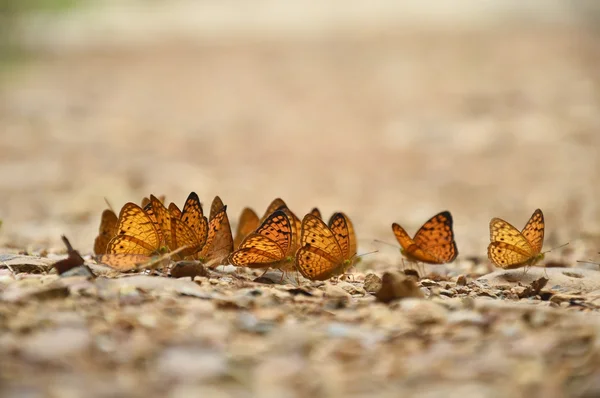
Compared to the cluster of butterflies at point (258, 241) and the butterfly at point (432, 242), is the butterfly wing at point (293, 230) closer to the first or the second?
the cluster of butterflies at point (258, 241)

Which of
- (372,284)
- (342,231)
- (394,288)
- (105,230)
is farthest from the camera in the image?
(105,230)

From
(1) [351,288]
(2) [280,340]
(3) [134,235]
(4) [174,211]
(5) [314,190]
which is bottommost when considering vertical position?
(2) [280,340]

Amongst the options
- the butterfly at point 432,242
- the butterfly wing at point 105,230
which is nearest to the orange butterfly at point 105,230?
the butterfly wing at point 105,230

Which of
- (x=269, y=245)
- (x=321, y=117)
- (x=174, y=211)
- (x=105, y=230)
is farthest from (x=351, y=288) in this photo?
(x=321, y=117)

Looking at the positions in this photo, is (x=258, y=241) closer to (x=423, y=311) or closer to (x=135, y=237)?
(x=135, y=237)

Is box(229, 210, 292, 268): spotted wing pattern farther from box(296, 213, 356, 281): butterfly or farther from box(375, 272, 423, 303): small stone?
box(375, 272, 423, 303): small stone
